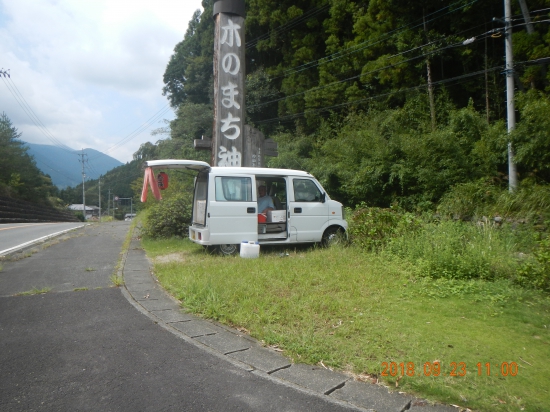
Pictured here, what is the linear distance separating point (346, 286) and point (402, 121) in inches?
502

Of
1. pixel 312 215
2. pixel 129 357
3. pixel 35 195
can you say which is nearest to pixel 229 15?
pixel 312 215

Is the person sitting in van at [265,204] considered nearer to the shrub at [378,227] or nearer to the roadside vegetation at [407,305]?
the roadside vegetation at [407,305]

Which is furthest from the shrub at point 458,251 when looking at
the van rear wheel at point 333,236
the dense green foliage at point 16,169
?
the dense green foliage at point 16,169

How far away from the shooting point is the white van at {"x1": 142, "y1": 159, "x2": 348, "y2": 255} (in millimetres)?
8820

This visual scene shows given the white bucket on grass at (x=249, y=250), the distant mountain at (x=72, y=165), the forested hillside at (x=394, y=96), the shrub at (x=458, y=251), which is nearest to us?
the shrub at (x=458, y=251)

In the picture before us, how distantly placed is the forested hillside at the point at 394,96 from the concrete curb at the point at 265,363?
9.29m

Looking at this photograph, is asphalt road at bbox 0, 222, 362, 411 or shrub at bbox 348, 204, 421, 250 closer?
asphalt road at bbox 0, 222, 362, 411

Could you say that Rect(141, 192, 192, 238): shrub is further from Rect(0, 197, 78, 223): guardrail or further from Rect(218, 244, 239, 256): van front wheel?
Rect(0, 197, 78, 223): guardrail

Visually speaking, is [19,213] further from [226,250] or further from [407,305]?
[407,305]

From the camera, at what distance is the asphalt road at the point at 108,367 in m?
3.20
